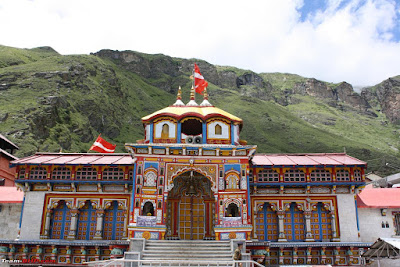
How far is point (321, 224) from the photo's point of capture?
24.5 m

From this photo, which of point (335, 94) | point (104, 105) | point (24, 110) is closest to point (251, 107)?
point (104, 105)

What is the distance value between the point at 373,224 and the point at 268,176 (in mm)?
8299

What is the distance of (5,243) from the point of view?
23.0m

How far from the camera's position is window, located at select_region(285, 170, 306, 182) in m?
24.6

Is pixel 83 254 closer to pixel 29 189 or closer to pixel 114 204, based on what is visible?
pixel 114 204

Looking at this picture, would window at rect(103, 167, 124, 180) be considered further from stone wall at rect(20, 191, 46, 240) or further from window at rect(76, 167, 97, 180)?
stone wall at rect(20, 191, 46, 240)

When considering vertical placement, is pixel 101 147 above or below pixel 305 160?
above

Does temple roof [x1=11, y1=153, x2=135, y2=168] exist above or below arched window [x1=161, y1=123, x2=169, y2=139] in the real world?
below

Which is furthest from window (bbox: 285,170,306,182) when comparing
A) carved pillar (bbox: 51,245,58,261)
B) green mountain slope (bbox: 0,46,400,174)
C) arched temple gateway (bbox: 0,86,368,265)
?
green mountain slope (bbox: 0,46,400,174)

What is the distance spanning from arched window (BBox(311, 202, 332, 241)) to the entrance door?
787 cm

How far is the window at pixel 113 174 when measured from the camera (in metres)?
24.5

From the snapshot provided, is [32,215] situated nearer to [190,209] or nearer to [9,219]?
[9,219]

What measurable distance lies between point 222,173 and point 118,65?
135131 mm

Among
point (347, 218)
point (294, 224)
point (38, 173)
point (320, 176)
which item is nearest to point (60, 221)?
point (38, 173)
